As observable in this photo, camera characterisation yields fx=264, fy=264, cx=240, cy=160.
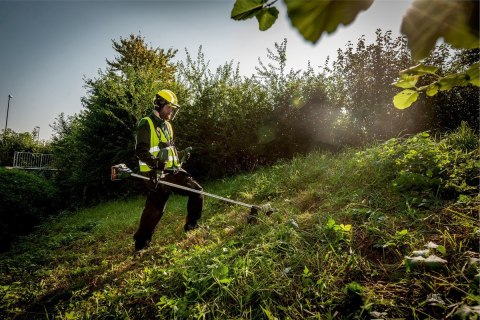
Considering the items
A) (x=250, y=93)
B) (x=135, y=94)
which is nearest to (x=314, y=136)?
(x=250, y=93)

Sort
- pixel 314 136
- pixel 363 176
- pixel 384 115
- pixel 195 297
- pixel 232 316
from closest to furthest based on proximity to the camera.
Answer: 1. pixel 232 316
2. pixel 195 297
3. pixel 363 176
4. pixel 384 115
5. pixel 314 136

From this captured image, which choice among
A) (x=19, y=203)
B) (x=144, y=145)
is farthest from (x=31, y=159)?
(x=144, y=145)

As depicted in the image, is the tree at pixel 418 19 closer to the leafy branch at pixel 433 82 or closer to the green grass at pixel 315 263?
the leafy branch at pixel 433 82

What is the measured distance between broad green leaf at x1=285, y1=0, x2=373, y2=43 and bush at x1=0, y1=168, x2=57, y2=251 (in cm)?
737

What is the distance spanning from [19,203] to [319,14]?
31.2ft

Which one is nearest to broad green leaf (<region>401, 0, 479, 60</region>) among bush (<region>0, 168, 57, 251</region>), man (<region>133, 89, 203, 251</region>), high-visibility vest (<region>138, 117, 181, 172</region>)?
man (<region>133, 89, 203, 251</region>)

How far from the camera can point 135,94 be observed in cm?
973

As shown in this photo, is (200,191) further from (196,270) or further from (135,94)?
(135,94)

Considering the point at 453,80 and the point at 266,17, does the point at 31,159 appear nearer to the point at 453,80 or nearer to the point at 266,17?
the point at 266,17

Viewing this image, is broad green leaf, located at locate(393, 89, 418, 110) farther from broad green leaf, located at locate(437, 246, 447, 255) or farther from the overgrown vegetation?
the overgrown vegetation

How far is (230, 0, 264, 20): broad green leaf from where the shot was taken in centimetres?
56

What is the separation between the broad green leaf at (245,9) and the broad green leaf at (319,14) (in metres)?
0.13

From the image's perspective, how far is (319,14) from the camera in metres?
0.46

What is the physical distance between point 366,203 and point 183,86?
8702 mm
